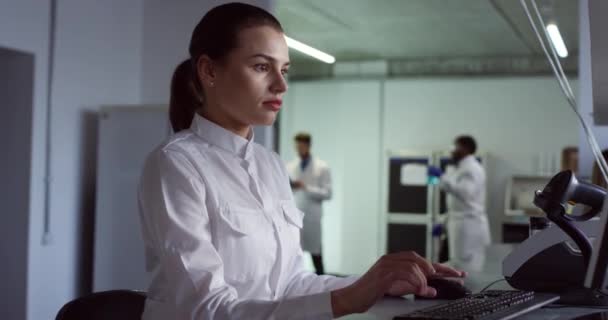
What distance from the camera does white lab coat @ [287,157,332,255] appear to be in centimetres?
728

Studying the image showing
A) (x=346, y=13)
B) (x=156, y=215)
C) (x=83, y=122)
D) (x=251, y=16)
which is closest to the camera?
(x=156, y=215)

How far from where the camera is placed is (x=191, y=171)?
122 centimetres

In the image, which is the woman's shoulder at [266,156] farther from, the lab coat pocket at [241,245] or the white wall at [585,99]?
the white wall at [585,99]

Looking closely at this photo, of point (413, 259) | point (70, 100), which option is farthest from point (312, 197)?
point (413, 259)

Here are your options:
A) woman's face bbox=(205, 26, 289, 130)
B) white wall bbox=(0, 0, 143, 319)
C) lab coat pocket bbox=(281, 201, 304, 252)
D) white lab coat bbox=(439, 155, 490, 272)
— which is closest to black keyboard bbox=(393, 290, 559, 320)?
lab coat pocket bbox=(281, 201, 304, 252)

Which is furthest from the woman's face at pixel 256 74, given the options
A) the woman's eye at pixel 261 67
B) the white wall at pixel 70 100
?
the white wall at pixel 70 100

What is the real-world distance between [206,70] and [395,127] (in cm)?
829

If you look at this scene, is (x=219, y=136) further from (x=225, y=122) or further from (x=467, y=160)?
(x=467, y=160)

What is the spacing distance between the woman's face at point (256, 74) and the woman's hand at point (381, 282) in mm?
346

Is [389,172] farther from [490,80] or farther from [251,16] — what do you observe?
[251,16]

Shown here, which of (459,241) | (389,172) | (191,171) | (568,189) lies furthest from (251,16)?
(389,172)

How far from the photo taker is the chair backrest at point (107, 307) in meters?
1.47

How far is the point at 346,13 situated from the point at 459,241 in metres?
2.46

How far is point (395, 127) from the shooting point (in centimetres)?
949
